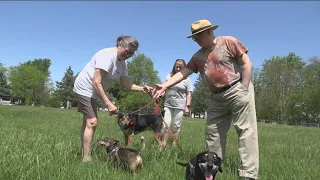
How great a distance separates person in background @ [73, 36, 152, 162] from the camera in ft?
18.0

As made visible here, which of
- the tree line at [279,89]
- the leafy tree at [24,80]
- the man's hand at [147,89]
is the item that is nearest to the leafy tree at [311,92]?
the tree line at [279,89]

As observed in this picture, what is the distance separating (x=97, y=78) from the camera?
5473mm

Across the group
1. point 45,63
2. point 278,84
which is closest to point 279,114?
point 278,84

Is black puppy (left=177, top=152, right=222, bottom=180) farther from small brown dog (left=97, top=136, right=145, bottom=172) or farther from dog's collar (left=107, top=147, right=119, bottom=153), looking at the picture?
dog's collar (left=107, top=147, right=119, bottom=153)

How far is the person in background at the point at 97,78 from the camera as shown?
550 cm

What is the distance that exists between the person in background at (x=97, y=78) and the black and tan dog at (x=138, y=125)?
309cm

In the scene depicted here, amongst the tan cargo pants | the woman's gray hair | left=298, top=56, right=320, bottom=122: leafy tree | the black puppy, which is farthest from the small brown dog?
left=298, top=56, right=320, bottom=122: leafy tree

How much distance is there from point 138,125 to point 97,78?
4323 millimetres

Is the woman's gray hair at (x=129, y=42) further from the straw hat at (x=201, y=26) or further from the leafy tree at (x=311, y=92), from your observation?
the leafy tree at (x=311, y=92)

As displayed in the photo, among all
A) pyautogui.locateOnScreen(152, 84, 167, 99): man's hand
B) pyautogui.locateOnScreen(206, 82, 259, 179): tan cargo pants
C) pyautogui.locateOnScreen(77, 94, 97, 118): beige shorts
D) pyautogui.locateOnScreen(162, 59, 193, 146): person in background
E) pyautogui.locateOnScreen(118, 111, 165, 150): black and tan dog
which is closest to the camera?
pyautogui.locateOnScreen(206, 82, 259, 179): tan cargo pants

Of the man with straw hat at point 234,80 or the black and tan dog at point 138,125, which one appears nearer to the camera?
the man with straw hat at point 234,80

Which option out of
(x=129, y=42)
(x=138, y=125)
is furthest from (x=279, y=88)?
(x=129, y=42)

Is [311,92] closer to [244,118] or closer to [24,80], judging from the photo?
[244,118]

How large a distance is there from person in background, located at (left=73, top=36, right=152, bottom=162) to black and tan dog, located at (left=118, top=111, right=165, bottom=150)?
122 inches
